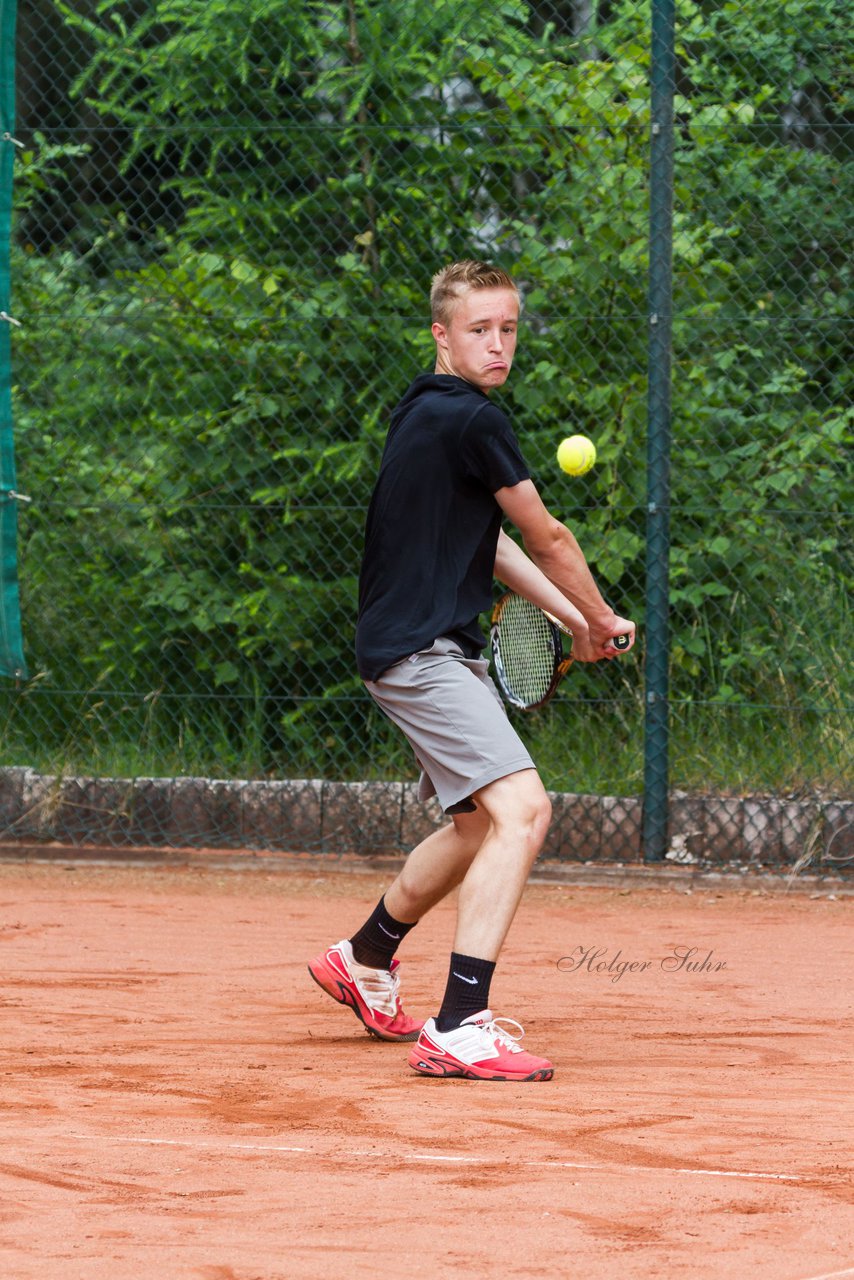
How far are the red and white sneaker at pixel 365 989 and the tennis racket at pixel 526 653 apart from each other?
0.72 meters

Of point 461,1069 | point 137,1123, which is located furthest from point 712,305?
point 137,1123

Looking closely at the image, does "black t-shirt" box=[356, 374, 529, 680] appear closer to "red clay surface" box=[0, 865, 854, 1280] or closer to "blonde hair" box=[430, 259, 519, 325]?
"blonde hair" box=[430, 259, 519, 325]

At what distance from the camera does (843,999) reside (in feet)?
14.5

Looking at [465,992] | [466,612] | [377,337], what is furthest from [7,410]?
[465,992]

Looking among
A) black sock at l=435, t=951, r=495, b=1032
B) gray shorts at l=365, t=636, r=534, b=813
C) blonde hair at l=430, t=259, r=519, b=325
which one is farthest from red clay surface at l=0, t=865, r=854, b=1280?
blonde hair at l=430, t=259, r=519, b=325

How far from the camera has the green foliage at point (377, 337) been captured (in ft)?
20.7

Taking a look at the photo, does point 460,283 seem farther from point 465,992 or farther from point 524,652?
point 465,992

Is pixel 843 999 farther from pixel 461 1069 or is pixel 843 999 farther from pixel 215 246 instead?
pixel 215 246

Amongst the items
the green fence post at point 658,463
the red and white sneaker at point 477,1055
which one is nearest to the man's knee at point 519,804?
the red and white sneaker at point 477,1055

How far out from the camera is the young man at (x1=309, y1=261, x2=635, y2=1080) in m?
3.60

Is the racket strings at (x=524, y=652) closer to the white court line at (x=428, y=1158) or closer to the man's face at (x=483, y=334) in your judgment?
the man's face at (x=483, y=334)

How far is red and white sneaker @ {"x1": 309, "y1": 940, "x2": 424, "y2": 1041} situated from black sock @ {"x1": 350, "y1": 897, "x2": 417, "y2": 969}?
1 cm

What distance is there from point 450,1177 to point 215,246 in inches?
188

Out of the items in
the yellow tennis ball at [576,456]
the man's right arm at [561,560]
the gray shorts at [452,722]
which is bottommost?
the gray shorts at [452,722]
